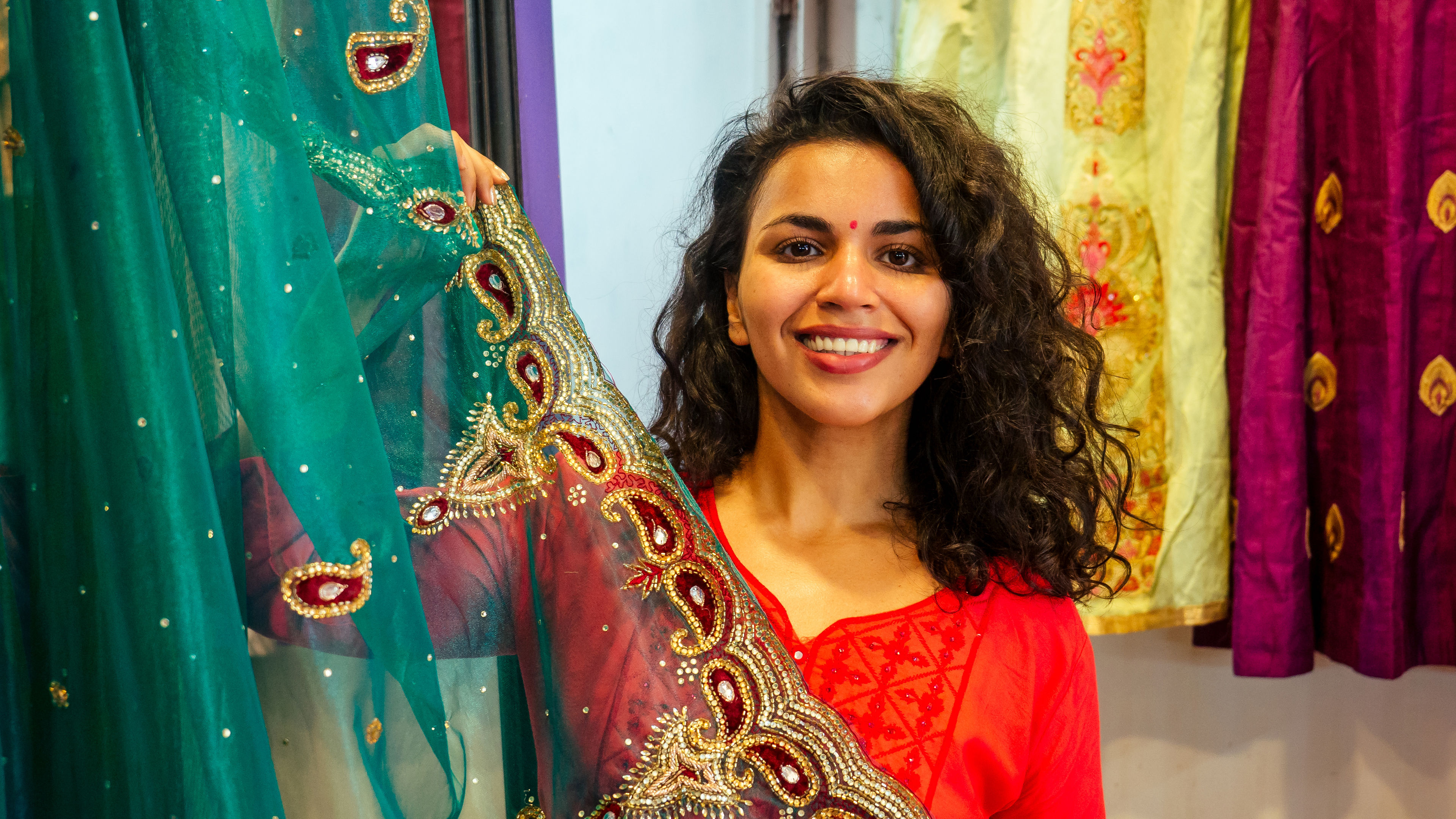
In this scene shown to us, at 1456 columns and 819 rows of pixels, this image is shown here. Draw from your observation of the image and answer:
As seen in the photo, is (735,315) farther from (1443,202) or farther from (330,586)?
(1443,202)

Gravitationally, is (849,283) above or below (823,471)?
above

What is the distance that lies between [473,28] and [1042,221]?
2.17 feet

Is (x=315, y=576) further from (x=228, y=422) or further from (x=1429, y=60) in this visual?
(x=1429, y=60)

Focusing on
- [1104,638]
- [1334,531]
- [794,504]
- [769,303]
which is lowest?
[1104,638]

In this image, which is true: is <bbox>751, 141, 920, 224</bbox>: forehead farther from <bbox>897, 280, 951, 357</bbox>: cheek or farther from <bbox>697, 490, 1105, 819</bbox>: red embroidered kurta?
<bbox>697, 490, 1105, 819</bbox>: red embroidered kurta

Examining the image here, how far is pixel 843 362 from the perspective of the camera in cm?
94

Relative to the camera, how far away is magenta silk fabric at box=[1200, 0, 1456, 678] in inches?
54.1

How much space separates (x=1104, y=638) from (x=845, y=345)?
1.11 meters

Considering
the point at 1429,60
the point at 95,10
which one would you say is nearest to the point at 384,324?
the point at 95,10

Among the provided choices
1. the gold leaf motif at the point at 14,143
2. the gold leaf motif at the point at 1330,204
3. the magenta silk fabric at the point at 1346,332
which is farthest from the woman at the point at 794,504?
the gold leaf motif at the point at 1330,204

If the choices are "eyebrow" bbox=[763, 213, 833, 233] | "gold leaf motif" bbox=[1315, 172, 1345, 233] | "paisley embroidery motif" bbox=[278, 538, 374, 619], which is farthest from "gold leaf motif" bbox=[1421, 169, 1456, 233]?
"paisley embroidery motif" bbox=[278, 538, 374, 619]

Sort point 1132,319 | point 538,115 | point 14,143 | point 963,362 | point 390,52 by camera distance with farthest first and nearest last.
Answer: point 1132,319
point 538,115
point 963,362
point 390,52
point 14,143

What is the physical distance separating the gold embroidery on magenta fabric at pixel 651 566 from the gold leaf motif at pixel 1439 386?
1.07 meters

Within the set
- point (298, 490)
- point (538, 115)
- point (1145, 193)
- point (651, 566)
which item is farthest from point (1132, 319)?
point (298, 490)
